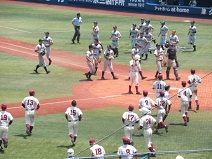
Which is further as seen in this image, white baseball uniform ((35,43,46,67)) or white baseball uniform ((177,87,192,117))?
white baseball uniform ((35,43,46,67))

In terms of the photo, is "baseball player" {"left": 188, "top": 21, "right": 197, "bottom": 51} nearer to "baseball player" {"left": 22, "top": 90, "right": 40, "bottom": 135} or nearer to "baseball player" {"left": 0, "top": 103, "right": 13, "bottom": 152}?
"baseball player" {"left": 22, "top": 90, "right": 40, "bottom": 135}

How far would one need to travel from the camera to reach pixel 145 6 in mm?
56844

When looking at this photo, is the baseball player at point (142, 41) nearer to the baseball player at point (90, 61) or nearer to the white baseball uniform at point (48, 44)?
the baseball player at point (90, 61)

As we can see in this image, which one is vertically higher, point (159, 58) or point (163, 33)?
point (163, 33)

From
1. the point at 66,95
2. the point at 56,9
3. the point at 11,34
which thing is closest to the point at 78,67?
the point at 66,95

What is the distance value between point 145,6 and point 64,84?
24.4m

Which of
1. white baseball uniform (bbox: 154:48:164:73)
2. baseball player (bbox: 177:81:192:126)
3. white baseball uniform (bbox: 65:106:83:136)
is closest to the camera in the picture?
white baseball uniform (bbox: 65:106:83:136)

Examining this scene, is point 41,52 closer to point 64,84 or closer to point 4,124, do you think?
point 64,84

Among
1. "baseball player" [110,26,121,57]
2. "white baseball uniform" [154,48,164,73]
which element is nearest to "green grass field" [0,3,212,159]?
"baseball player" [110,26,121,57]

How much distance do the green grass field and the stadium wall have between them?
233 centimetres

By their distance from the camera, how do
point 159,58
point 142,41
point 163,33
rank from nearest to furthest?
point 159,58, point 142,41, point 163,33

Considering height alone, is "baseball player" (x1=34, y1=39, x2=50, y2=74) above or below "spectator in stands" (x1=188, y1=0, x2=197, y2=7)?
below

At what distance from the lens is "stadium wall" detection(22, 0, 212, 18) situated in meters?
54.3

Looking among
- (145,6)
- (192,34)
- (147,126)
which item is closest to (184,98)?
(147,126)
